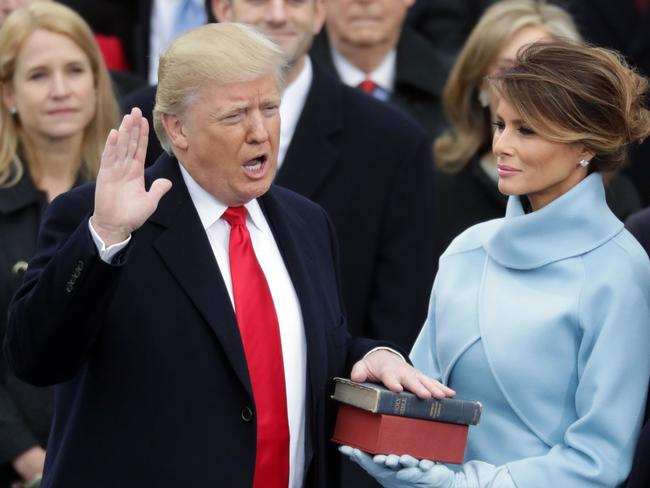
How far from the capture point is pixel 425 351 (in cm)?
416

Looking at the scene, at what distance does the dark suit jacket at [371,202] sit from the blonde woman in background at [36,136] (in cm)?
26

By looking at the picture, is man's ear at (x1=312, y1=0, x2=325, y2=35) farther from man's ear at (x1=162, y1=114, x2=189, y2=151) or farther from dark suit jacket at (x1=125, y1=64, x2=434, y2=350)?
man's ear at (x1=162, y1=114, x2=189, y2=151)

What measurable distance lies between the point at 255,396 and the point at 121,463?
1.24 ft

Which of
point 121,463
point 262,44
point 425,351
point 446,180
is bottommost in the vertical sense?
point 121,463

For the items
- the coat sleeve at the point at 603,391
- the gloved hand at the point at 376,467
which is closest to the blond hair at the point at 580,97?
the coat sleeve at the point at 603,391

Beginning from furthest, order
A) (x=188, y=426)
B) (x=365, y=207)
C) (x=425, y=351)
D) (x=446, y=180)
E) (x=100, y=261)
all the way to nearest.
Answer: (x=446, y=180)
(x=365, y=207)
(x=425, y=351)
(x=188, y=426)
(x=100, y=261)

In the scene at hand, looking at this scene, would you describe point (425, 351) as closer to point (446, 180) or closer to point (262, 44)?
point (262, 44)

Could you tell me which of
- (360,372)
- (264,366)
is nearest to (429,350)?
(360,372)

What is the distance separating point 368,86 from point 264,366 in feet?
9.91

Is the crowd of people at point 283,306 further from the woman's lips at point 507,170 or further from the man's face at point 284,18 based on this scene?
the man's face at point 284,18

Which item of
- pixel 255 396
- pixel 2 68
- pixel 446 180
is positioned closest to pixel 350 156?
pixel 446 180

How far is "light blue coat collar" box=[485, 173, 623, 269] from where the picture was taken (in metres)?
3.86

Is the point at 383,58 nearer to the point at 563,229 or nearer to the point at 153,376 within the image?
the point at 563,229

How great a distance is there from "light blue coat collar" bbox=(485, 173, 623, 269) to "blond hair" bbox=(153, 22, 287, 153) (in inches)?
30.4
